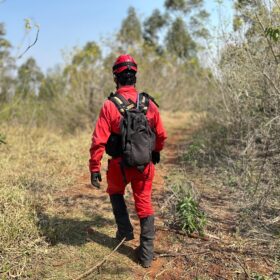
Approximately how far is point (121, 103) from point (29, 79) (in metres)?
6.70

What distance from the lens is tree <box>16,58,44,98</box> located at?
9.38 metres

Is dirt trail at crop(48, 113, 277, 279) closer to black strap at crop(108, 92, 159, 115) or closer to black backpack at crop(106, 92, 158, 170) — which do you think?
black backpack at crop(106, 92, 158, 170)

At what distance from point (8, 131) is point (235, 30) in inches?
207

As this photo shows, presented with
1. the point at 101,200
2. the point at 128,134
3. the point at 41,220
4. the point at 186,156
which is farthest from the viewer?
the point at 186,156

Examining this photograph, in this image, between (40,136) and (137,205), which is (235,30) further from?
(40,136)

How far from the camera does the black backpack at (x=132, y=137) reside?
3.42 meters

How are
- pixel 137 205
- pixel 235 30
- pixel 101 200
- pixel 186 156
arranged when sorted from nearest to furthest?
pixel 137 205 < pixel 101 200 < pixel 235 30 < pixel 186 156

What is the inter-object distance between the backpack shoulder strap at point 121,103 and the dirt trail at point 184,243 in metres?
1.34

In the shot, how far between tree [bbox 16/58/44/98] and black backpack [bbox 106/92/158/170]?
18.7 ft

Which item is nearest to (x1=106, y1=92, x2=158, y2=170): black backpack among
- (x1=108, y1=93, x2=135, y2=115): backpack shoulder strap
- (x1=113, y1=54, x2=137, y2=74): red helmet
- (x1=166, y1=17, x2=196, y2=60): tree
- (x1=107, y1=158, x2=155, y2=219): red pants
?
(x1=108, y1=93, x2=135, y2=115): backpack shoulder strap

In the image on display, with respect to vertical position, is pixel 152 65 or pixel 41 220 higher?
pixel 152 65

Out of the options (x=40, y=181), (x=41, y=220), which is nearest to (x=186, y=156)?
(x=40, y=181)

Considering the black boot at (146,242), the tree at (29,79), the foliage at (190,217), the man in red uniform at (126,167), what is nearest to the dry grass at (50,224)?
the black boot at (146,242)

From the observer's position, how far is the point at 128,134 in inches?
134
